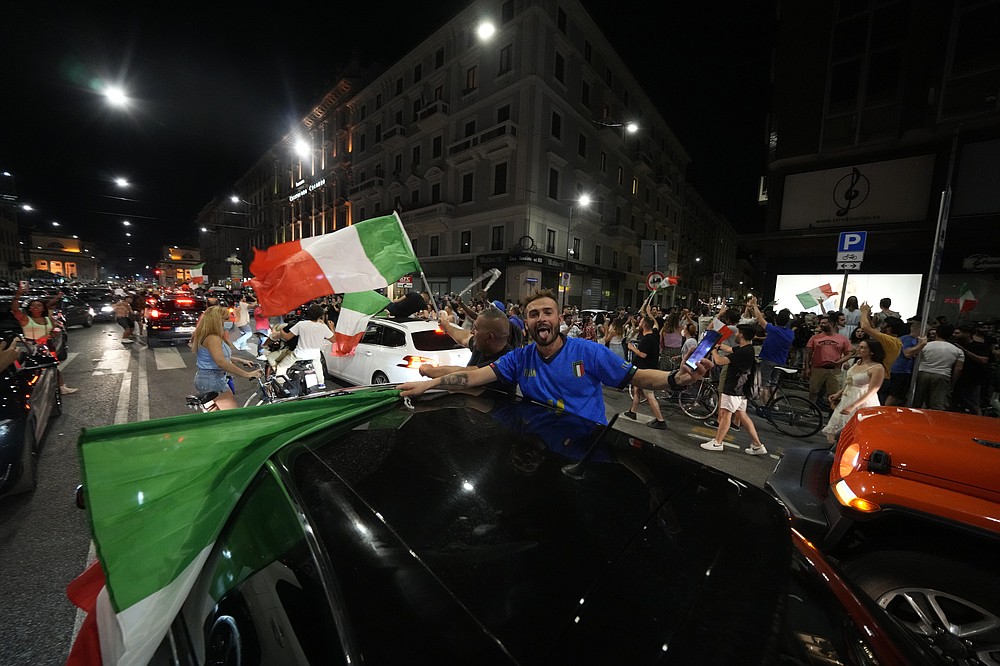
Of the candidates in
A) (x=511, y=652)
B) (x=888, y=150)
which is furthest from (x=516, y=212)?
(x=511, y=652)

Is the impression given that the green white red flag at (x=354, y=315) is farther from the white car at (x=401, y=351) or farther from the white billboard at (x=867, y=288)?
the white billboard at (x=867, y=288)

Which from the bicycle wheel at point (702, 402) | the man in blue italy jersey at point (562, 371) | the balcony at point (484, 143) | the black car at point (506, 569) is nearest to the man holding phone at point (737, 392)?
the bicycle wheel at point (702, 402)

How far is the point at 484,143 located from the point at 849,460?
25.8 meters

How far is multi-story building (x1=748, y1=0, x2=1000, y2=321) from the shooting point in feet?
38.1

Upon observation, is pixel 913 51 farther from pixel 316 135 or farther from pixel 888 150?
pixel 316 135

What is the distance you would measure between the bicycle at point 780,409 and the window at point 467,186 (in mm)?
22731

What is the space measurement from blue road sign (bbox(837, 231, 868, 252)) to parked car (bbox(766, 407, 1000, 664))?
6.32 metres

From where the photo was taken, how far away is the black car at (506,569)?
3.27 ft

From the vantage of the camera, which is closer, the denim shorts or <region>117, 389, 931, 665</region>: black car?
<region>117, 389, 931, 665</region>: black car

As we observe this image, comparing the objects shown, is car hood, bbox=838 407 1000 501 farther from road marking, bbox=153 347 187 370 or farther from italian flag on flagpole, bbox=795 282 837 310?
road marking, bbox=153 347 187 370

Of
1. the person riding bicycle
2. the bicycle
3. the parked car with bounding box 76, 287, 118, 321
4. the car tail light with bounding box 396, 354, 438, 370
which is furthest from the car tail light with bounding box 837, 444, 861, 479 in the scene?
the parked car with bounding box 76, 287, 118, 321

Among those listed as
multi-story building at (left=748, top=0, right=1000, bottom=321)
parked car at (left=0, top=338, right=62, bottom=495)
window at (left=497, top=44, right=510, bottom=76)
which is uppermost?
window at (left=497, top=44, right=510, bottom=76)

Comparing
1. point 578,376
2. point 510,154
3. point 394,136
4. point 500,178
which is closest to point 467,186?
point 500,178

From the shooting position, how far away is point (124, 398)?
699cm
